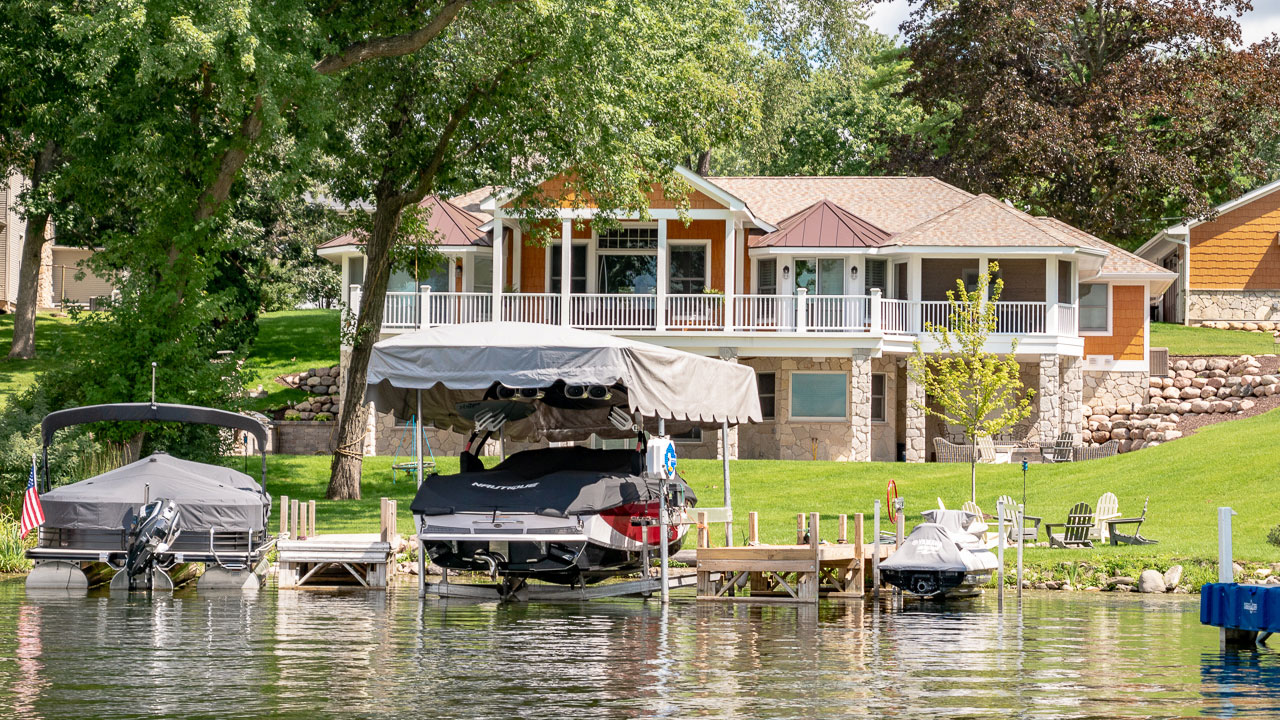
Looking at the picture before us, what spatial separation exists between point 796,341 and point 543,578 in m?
19.1

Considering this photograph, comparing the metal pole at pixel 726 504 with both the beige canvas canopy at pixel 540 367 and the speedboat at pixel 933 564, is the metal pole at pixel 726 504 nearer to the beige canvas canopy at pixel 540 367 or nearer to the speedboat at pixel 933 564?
the beige canvas canopy at pixel 540 367

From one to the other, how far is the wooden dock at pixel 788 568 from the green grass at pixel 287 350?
69.3 feet

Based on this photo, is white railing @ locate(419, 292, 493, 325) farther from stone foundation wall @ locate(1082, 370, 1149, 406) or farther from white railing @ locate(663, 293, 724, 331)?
stone foundation wall @ locate(1082, 370, 1149, 406)

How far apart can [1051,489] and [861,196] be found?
47.0 feet

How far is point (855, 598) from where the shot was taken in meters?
20.6

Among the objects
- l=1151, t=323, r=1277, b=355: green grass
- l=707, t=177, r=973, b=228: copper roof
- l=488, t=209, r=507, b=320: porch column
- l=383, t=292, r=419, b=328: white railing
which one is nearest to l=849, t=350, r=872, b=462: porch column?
l=707, t=177, r=973, b=228: copper roof

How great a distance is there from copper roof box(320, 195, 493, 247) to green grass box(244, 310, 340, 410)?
305 cm

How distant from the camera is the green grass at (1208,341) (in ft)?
150

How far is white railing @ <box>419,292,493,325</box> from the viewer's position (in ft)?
122

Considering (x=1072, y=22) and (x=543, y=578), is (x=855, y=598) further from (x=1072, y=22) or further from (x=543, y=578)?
(x=1072, y=22)

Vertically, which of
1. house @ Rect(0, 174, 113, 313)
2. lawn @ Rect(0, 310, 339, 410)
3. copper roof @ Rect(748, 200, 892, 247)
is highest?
house @ Rect(0, 174, 113, 313)

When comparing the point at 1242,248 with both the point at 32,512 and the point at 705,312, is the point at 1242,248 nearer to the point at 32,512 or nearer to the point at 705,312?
the point at 705,312

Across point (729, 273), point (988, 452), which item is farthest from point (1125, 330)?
point (729, 273)

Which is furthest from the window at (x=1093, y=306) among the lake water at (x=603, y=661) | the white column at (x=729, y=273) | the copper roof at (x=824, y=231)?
the lake water at (x=603, y=661)
